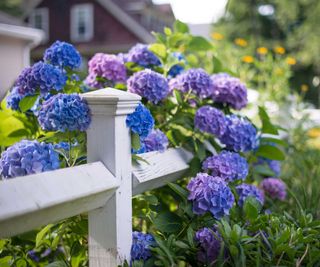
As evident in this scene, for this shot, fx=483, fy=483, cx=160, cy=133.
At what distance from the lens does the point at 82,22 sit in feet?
69.5

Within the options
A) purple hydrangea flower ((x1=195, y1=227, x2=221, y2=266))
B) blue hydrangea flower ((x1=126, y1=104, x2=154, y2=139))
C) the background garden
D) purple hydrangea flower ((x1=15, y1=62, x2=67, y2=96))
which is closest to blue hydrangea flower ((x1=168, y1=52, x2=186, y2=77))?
the background garden

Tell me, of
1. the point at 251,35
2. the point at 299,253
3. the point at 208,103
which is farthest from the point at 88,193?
the point at 251,35

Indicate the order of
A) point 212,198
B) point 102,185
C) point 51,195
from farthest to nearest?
1. point 212,198
2. point 102,185
3. point 51,195

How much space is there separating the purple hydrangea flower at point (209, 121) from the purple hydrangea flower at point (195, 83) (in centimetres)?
10

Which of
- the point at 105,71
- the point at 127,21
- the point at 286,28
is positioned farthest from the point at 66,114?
the point at 286,28

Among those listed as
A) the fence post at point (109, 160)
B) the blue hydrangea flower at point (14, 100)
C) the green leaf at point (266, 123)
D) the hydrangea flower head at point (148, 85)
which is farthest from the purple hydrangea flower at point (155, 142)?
the green leaf at point (266, 123)

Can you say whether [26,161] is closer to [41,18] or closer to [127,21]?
[127,21]

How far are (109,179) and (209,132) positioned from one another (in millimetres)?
825

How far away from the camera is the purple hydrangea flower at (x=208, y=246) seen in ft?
4.97

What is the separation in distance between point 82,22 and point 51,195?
68.3 ft

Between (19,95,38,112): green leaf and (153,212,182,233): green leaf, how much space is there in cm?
65

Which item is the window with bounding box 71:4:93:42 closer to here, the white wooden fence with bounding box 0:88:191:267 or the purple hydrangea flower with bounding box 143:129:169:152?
the purple hydrangea flower with bounding box 143:129:169:152

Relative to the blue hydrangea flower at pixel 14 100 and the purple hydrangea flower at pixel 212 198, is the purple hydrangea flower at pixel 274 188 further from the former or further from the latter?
the blue hydrangea flower at pixel 14 100

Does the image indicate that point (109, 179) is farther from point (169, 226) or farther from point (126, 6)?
point (126, 6)
